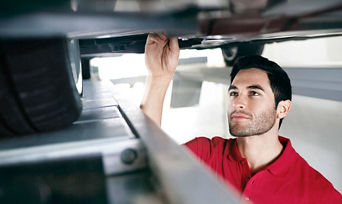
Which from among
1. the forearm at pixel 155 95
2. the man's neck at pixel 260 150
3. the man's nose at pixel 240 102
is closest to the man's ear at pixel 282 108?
the man's neck at pixel 260 150

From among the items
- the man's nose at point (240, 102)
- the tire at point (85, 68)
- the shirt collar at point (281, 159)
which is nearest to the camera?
the shirt collar at point (281, 159)

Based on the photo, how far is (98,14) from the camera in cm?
36

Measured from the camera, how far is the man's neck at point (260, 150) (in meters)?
1.48

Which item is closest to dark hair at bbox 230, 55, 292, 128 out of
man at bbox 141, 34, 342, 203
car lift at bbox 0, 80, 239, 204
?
man at bbox 141, 34, 342, 203

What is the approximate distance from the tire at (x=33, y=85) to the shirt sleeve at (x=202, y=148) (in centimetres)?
111

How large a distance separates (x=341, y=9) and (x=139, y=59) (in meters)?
2.67

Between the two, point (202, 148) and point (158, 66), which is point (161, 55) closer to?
point (158, 66)

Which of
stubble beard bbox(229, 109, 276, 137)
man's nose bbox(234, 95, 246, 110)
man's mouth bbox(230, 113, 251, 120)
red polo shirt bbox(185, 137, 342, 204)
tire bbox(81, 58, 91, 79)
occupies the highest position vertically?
tire bbox(81, 58, 91, 79)

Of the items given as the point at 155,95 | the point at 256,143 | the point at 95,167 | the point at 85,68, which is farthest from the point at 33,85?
the point at 85,68

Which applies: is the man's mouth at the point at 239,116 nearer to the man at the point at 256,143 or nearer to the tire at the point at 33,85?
the man at the point at 256,143

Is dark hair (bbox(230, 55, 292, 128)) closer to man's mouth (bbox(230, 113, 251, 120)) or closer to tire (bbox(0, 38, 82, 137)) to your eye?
man's mouth (bbox(230, 113, 251, 120))

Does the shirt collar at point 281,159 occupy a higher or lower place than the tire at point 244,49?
lower

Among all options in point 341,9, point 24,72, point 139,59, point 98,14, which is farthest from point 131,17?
point 139,59

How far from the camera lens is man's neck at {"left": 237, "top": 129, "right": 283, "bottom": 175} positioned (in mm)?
1481
